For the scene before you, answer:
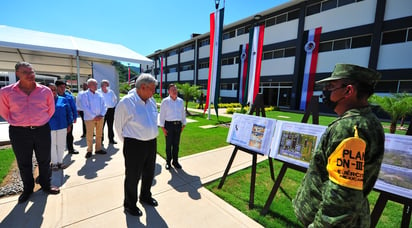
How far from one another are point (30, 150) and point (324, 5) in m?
20.1

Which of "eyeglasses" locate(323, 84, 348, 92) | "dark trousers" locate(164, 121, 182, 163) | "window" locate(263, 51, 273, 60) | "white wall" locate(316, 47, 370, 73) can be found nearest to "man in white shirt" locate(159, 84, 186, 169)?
"dark trousers" locate(164, 121, 182, 163)

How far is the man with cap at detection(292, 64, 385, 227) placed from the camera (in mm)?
1036

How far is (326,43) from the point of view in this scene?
15.3 meters

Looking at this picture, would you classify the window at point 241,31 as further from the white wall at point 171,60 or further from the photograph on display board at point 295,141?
the photograph on display board at point 295,141

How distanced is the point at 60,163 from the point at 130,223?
2.62m

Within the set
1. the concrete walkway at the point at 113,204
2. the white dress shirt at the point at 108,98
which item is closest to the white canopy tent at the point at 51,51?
the white dress shirt at the point at 108,98

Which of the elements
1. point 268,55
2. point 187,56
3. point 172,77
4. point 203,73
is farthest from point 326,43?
point 172,77

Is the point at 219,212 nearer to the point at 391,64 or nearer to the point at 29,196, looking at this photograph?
the point at 29,196

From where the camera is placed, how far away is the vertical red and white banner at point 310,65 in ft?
50.5

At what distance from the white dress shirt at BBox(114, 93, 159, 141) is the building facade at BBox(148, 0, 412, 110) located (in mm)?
10488

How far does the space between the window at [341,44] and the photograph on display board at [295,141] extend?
1627 cm

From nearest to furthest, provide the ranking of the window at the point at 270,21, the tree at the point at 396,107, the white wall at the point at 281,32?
the tree at the point at 396,107 → the white wall at the point at 281,32 → the window at the point at 270,21

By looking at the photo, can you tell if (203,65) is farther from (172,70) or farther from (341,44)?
(341,44)

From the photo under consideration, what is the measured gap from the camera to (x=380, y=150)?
1081 mm
